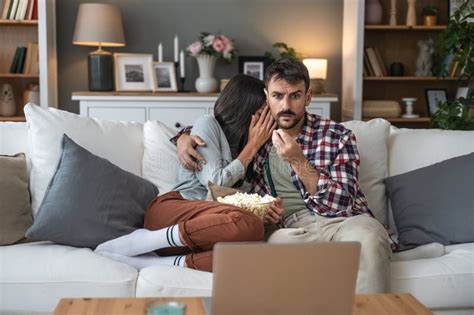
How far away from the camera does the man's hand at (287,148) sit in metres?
2.54

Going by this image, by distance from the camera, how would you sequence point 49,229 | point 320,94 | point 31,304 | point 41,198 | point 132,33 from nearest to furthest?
point 31,304
point 49,229
point 41,198
point 320,94
point 132,33

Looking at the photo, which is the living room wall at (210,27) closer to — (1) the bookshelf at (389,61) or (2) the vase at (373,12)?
(1) the bookshelf at (389,61)

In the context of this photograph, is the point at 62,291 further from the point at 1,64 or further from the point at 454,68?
the point at 454,68

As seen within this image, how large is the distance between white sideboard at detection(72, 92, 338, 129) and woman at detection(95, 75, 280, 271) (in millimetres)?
2009

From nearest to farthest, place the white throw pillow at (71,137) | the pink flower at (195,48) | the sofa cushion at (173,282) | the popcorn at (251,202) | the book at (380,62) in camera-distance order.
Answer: the sofa cushion at (173,282)
the popcorn at (251,202)
the white throw pillow at (71,137)
the pink flower at (195,48)
the book at (380,62)

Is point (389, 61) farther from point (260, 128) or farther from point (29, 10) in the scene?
point (260, 128)

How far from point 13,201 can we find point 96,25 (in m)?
2.53

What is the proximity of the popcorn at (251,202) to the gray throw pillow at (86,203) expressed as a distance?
36cm

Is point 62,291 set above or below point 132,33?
below

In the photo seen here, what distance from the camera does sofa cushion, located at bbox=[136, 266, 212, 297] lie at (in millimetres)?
2156

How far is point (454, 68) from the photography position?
5.18 metres

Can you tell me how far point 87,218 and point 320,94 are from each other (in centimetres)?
279

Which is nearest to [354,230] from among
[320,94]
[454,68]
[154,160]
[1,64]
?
[154,160]

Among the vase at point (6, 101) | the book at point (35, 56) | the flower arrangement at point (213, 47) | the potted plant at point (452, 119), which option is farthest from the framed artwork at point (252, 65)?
the potted plant at point (452, 119)
